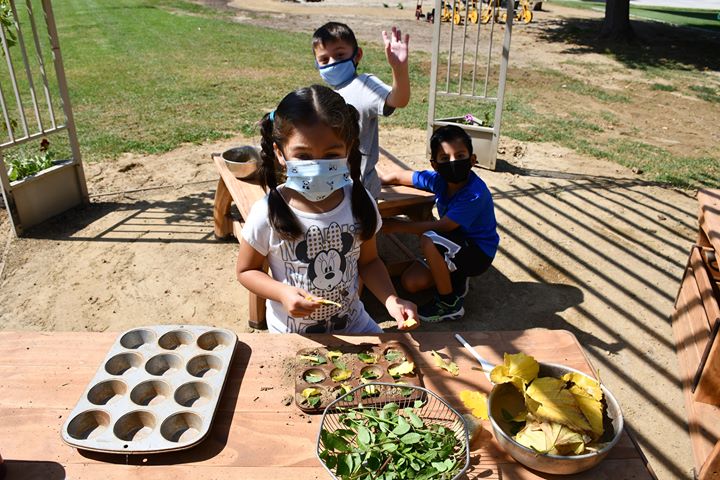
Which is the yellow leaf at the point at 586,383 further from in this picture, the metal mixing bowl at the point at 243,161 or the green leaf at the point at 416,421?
the metal mixing bowl at the point at 243,161

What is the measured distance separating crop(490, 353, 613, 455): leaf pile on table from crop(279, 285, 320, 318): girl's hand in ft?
A: 1.96

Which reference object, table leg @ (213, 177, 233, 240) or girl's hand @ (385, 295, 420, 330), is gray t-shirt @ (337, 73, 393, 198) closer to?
table leg @ (213, 177, 233, 240)

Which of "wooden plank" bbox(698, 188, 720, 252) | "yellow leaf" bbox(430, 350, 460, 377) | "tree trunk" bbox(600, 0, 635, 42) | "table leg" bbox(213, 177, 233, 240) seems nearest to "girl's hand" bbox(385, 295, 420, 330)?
"yellow leaf" bbox(430, 350, 460, 377)

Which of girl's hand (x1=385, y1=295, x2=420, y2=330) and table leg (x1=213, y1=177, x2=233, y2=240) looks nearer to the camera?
girl's hand (x1=385, y1=295, x2=420, y2=330)

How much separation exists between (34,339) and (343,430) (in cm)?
104

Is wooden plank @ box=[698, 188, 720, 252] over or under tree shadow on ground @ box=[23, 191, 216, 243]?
over

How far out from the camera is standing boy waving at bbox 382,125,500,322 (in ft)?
11.5

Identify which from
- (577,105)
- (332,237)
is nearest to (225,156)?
(332,237)

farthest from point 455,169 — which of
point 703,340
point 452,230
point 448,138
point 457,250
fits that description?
point 703,340

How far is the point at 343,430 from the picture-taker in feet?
4.71

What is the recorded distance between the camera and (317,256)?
82.8 inches

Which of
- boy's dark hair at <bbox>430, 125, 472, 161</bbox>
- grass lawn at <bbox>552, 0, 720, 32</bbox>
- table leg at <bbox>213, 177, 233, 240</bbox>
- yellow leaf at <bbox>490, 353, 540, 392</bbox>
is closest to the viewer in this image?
yellow leaf at <bbox>490, 353, 540, 392</bbox>

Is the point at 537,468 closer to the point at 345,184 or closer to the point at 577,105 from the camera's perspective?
the point at 345,184

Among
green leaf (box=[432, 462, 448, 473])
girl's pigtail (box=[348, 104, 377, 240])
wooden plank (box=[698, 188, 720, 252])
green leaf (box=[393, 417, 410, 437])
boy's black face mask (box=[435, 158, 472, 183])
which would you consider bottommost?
wooden plank (box=[698, 188, 720, 252])
